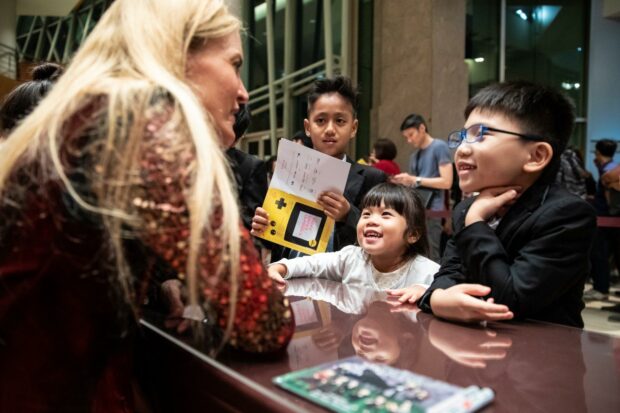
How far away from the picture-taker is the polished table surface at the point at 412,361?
79 centimetres

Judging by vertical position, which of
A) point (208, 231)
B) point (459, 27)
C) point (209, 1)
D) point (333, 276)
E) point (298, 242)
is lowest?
A: point (333, 276)

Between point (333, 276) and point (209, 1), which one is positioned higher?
point (209, 1)

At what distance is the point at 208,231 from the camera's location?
0.78 m

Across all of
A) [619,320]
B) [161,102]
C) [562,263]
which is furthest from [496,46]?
[161,102]

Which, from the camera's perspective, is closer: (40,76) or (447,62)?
(40,76)

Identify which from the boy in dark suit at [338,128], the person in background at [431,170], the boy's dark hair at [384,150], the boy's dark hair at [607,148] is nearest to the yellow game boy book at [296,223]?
the boy in dark suit at [338,128]

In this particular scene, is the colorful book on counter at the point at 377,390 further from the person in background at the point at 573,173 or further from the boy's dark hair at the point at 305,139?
the person in background at the point at 573,173

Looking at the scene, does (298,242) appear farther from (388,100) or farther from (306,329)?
(388,100)

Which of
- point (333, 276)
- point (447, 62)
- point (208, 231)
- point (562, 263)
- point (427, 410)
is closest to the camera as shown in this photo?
point (427, 410)

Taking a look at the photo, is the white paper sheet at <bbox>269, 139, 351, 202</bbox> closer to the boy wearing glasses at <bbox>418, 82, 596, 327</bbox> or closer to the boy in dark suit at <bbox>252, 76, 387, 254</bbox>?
the boy in dark suit at <bbox>252, 76, 387, 254</bbox>

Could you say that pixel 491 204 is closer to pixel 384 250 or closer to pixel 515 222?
pixel 515 222

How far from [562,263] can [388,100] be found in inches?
264

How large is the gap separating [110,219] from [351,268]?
62.0 inches

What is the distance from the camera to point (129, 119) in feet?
2.53
